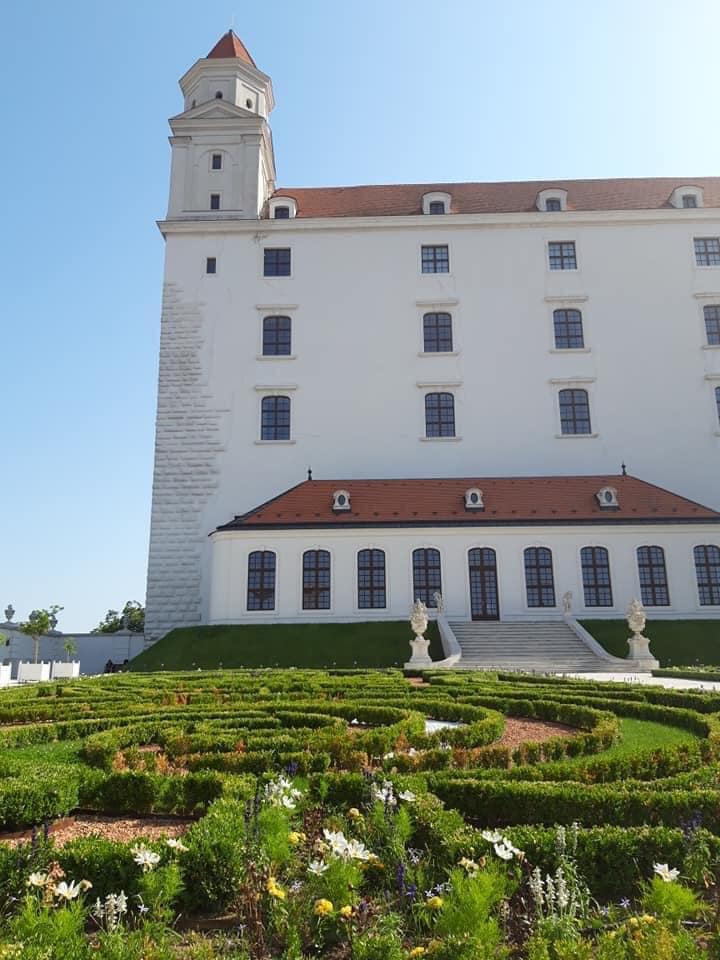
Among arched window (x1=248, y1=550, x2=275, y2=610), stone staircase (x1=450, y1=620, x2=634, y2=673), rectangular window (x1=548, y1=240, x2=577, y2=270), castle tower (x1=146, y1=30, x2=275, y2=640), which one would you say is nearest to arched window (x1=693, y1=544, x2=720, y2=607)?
stone staircase (x1=450, y1=620, x2=634, y2=673)

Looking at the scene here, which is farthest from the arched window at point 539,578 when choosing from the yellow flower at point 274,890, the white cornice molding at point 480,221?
the yellow flower at point 274,890

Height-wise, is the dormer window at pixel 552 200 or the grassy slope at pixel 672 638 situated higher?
the dormer window at pixel 552 200

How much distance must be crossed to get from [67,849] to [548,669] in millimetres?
19299

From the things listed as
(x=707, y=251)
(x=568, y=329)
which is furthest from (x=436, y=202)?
(x=707, y=251)

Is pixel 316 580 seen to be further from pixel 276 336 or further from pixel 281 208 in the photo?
pixel 281 208

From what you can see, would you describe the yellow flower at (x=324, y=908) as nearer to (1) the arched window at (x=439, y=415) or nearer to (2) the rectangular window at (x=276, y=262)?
(1) the arched window at (x=439, y=415)

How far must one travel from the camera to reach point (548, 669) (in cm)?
2212

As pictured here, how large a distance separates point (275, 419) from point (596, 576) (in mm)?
15370

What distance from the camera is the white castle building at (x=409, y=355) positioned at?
1238 inches

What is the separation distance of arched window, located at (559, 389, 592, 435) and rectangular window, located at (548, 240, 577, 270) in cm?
628

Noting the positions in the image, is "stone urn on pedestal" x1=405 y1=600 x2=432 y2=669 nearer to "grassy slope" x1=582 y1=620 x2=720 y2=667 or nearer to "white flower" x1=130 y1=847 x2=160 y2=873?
"grassy slope" x1=582 y1=620 x2=720 y2=667

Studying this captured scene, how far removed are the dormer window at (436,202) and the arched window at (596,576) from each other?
18.7 metres

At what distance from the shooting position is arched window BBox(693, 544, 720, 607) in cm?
2784

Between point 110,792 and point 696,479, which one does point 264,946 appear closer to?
point 110,792
